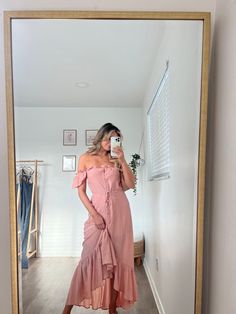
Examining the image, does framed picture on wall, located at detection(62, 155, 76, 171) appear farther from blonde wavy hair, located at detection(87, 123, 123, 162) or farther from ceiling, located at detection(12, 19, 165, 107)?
ceiling, located at detection(12, 19, 165, 107)

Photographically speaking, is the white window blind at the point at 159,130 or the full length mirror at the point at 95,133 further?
the white window blind at the point at 159,130

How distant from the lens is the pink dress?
42.9 inches

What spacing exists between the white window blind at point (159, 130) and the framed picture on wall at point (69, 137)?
309 millimetres

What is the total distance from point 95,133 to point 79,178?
19cm

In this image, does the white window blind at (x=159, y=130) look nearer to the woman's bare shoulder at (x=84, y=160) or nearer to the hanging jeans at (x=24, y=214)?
the woman's bare shoulder at (x=84, y=160)

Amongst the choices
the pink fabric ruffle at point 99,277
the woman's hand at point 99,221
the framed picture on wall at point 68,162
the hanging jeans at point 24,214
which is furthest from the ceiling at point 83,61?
the pink fabric ruffle at point 99,277

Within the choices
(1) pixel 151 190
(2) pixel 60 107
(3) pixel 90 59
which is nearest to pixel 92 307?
(1) pixel 151 190

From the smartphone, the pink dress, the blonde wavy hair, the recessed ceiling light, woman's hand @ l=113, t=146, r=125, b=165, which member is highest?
the recessed ceiling light

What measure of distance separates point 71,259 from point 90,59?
798 mm

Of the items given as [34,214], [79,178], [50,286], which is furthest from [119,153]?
[50,286]

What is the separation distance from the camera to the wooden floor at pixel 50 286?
1.11 m

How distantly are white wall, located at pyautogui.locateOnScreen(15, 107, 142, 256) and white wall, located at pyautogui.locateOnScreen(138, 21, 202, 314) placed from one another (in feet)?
0.44

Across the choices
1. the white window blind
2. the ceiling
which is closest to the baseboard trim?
the white window blind

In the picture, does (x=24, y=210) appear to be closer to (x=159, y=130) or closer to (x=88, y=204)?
(x=88, y=204)
